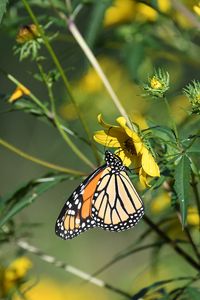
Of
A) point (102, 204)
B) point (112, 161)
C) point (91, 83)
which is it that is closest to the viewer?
point (112, 161)

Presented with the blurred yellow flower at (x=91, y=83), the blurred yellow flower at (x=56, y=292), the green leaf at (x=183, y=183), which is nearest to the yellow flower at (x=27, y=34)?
the green leaf at (x=183, y=183)

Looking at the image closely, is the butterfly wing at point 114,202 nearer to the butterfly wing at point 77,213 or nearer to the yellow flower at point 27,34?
the butterfly wing at point 77,213

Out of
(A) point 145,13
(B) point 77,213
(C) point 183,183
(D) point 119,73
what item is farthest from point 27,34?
(D) point 119,73

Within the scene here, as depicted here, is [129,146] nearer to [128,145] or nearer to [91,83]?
[128,145]

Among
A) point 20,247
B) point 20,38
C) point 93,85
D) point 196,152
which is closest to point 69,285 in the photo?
point 93,85

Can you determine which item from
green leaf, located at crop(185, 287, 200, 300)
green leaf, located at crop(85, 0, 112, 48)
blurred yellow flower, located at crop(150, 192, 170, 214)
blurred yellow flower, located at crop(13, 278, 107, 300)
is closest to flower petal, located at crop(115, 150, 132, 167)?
green leaf, located at crop(185, 287, 200, 300)

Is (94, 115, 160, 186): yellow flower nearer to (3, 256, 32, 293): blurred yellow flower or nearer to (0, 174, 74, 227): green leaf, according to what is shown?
(0, 174, 74, 227): green leaf
